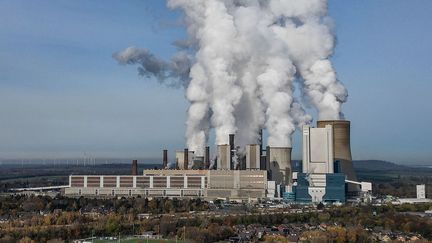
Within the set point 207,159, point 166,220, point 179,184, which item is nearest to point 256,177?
point 207,159

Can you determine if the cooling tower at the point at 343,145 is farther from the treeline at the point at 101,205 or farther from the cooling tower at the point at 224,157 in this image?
the treeline at the point at 101,205

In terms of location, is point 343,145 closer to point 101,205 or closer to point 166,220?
point 101,205

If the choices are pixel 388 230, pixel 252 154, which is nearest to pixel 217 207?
pixel 252 154

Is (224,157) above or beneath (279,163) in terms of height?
above

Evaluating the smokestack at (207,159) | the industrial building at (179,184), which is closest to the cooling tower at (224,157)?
the industrial building at (179,184)

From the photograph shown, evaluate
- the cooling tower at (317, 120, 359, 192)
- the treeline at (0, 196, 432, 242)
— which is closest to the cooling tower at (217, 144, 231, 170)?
the treeline at (0, 196, 432, 242)
